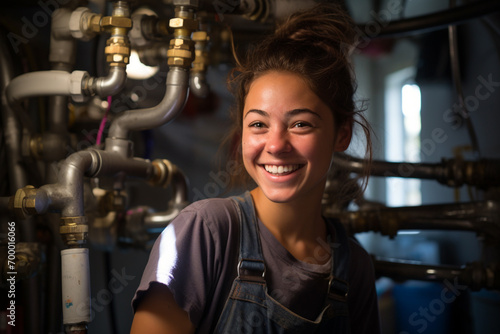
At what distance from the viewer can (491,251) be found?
131 cm

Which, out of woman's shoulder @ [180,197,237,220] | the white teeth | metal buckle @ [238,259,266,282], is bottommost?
metal buckle @ [238,259,266,282]

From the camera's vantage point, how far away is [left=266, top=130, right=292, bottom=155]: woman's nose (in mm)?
836

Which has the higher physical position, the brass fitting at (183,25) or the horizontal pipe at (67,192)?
the brass fitting at (183,25)

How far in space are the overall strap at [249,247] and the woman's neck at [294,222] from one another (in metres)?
0.03

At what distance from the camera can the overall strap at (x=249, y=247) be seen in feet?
2.77

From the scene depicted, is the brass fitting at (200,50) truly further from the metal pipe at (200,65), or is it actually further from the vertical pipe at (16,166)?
the vertical pipe at (16,166)

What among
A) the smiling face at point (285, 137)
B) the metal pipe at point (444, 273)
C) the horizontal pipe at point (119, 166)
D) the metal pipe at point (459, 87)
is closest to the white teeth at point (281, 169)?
the smiling face at point (285, 137)

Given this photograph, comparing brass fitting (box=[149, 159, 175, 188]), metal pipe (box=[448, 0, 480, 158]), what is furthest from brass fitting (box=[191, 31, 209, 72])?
metal pipe (box=[448, 0, 480, 158])

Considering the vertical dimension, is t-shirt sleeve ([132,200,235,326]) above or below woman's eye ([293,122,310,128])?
below

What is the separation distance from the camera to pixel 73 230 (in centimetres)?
86

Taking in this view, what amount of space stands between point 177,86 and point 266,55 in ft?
0.62

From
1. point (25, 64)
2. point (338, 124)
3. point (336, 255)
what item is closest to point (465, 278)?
point (336, 255)

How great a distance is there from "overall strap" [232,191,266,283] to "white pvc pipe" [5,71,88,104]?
0.36 metres

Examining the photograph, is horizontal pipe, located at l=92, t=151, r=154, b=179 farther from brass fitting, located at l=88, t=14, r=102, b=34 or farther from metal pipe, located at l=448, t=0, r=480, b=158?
metal pipe, located at l=448, t=0, r=480, b=158
